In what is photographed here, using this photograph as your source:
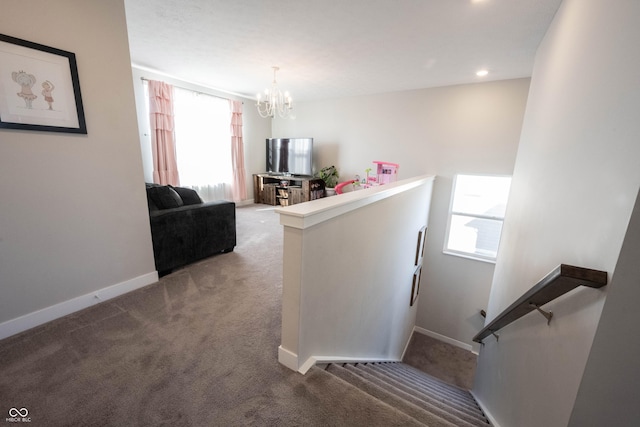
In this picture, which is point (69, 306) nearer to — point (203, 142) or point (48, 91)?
point (48, 91)

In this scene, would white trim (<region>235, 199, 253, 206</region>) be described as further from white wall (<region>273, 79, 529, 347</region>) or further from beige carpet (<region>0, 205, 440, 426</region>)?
beige carpet (<region>0, 205, 440, 426</region>)

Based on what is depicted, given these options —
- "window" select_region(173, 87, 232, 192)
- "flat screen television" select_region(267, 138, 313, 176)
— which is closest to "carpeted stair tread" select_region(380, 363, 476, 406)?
"flat screen television" select_region(267, 138, 313, 176)

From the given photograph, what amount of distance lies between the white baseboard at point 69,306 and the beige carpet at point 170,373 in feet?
0.20

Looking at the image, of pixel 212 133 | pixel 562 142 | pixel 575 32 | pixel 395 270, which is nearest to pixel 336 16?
pixel 575 32

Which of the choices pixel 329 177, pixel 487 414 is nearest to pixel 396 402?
pixel 487 414

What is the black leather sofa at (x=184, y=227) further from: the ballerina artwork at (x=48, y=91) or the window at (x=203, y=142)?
the window at (x=203, y=142)

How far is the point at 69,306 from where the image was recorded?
186 centimetres

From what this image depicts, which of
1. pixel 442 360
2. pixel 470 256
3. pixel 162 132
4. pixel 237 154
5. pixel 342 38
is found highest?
pixel 342 38

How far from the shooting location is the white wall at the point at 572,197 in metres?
0.81

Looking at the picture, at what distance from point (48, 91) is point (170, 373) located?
1.93 metres

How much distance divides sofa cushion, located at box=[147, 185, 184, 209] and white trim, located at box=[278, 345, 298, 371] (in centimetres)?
199

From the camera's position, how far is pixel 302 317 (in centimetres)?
141

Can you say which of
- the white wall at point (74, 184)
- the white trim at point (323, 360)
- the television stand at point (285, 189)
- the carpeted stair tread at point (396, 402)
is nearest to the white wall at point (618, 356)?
the carpeted stair tread at point (396, 402)

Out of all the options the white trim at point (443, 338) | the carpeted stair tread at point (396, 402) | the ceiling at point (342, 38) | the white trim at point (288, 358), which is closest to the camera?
the carpeted stair tread at point (396, 402)
